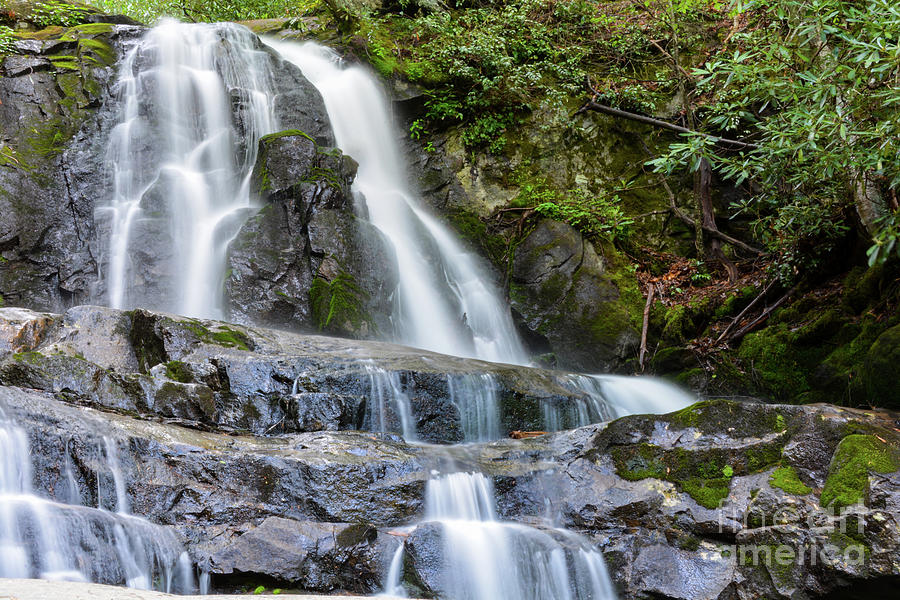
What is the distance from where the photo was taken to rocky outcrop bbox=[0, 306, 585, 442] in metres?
5.14

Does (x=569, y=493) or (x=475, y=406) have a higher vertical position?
(x=475, y=406)

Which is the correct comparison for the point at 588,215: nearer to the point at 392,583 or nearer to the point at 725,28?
the point at 725,28

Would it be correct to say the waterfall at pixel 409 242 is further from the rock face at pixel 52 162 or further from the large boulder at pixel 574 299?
the rock face at pixel 52 162

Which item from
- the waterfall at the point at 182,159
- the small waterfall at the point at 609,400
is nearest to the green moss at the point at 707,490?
the small waterfall at the point at 609,400

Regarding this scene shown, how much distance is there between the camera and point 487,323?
10305 millimetres

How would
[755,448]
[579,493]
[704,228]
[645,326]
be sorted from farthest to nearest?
[704,228] → [645,326] → [579,493] → [755,448]

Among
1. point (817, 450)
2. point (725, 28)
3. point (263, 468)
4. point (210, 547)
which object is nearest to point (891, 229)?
point (817, 450)

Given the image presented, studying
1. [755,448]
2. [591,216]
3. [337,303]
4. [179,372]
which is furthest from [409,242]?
[755,448]

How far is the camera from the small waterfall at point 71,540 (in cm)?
335

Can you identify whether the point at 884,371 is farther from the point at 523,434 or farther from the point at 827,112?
the point at 523,434

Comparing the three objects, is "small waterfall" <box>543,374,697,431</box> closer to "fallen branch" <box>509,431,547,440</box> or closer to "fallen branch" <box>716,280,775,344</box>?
"fallen branch" <box>509,431,547,440</box>

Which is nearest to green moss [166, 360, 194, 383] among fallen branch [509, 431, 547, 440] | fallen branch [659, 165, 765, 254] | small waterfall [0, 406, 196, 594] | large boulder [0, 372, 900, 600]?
large boulder [0, 372, 900, 600]

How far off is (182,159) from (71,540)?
27.1 ft

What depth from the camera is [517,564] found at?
171 inches
